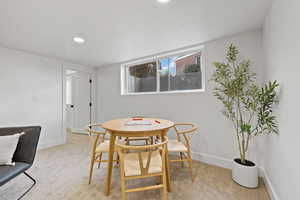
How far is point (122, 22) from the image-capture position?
5.90ft

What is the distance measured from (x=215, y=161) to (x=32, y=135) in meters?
2.83

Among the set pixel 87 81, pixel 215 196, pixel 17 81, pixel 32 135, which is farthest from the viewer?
pixel 87 81

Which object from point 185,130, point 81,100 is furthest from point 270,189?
point 81,100

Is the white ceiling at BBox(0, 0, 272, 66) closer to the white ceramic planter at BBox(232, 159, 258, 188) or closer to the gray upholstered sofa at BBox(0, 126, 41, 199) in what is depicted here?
the gray upholstered sofa at BBox(0, 126, 41, 199)

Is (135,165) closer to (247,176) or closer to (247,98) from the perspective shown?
(247,176)

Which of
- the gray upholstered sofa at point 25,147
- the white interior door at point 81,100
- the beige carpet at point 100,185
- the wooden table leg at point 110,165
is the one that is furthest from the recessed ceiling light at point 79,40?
the beige carpet at point 100,185

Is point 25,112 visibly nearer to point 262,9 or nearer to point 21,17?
point 21,17

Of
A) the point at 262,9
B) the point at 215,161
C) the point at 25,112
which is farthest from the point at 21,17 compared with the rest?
the point at 215,161

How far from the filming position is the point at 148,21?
1.79m

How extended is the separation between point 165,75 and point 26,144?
2.67 meters

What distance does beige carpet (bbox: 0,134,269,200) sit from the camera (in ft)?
5.04

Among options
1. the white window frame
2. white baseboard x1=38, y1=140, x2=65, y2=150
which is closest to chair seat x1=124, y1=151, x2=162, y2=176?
the white window frame

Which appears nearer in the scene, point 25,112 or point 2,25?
point 2,25

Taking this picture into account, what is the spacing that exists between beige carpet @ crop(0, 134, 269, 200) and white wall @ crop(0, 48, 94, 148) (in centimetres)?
109
